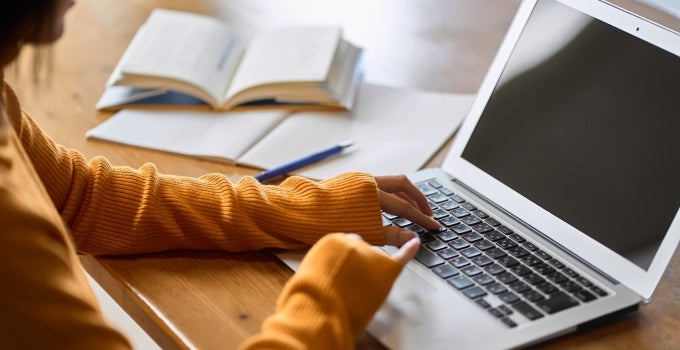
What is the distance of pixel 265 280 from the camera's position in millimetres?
971

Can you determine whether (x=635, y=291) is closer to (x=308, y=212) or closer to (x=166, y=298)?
(x=308, y=212)

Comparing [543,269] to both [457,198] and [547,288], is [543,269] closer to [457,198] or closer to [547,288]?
[547,288]

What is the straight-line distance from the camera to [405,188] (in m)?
1.06

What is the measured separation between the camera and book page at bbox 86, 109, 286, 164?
4.02ft

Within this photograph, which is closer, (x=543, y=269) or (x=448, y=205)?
(x=543, y=269)

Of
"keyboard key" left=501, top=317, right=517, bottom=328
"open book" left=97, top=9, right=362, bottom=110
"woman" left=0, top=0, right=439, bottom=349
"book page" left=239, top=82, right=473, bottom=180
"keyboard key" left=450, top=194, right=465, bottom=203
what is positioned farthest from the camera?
"open book" left=97, top=9, right=362, bottom=110

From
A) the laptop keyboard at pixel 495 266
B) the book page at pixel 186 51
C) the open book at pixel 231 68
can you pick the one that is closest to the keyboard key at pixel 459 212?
the laptop keyboard at pixel 495 266

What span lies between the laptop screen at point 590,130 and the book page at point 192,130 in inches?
12.1

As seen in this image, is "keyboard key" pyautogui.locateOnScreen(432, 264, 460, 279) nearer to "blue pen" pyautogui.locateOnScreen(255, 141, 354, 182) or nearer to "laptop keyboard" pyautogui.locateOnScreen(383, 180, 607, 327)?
"laptop keyboard" pyautogui.locateOnScreen(383, 180, 607, 327)

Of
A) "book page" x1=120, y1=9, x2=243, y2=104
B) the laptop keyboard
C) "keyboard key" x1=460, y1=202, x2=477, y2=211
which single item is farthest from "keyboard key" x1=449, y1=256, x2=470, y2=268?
"book page" x1=120, y1=9, x2=243, y2=104

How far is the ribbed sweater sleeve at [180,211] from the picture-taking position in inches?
39.5

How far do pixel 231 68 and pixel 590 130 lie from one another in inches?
23.1

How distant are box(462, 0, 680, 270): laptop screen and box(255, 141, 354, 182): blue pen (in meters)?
0.18

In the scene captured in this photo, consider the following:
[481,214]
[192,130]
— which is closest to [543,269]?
[481,214]
